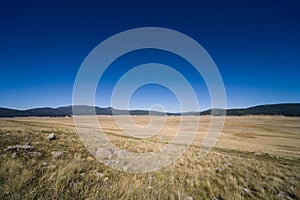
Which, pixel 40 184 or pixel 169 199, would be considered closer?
pixel 40 184

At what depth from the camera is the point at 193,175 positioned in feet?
32.4

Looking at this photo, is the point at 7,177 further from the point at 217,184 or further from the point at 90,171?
the point at 217,184

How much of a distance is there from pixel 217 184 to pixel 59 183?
644 cm

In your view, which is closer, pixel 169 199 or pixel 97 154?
pixel 169 199

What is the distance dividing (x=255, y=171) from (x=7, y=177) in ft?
40.1

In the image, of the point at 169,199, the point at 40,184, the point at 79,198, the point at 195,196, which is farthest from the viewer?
the point at 195,196

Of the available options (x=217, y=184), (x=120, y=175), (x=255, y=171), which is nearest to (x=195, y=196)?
(x=217, y=184)

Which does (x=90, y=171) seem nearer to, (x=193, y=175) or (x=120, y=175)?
(x=120, y=175)

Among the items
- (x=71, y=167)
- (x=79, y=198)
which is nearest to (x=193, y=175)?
(x=71, y=167)

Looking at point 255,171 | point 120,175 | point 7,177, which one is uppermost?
point 7,177

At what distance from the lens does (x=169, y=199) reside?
6109 millimetres

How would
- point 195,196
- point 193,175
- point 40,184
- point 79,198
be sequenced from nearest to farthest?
point 79,198 < point 40,184 < point 195,196 < point 193,175

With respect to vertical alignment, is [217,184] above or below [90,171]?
below

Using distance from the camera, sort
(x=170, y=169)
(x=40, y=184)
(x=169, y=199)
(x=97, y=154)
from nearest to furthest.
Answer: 1. (x=40, y=184)
2. (x=169, y=199)
3. (x=170, y=169)
4. (x=97, y=154)
